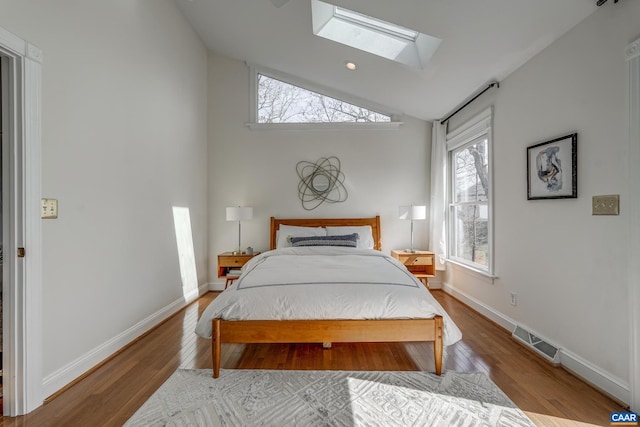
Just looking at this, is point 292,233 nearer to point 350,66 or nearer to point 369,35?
point 350,66

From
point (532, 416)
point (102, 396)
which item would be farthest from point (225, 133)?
point (532, 416)

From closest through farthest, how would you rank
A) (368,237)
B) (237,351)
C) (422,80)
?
(237,351) < (422,80) < (368,237)

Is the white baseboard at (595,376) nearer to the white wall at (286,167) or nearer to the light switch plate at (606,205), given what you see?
the light switch plate at (606,205)

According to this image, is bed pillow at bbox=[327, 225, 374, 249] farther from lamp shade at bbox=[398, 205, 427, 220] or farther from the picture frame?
the picture frame

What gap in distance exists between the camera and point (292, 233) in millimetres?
4125

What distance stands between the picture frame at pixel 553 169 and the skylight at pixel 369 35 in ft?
4.82

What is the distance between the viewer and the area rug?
1.66 metres

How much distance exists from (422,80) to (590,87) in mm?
1668

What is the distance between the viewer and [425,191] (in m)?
4.50

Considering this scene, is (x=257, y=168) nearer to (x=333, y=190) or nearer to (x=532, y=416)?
(x=333, y=190)

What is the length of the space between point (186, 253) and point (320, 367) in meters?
2.44

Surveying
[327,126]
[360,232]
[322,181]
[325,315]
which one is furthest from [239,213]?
[325,315]

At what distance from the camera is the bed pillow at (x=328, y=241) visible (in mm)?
3762

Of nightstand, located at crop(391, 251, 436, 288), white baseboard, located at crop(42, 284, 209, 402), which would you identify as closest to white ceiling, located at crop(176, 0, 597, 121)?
nightstand, located at crop(391, 251, 436, 288)
